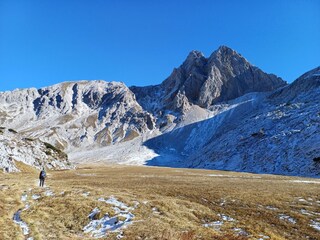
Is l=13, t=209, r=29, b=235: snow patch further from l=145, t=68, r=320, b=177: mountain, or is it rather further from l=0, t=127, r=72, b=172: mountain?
l=145, t=68, r=320, b=177: mountain

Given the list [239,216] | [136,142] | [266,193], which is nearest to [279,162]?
[266,193]

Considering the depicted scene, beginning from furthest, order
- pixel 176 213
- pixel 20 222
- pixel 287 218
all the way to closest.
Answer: pixel 176 213 → pixel 20 222 → pixel 287 218

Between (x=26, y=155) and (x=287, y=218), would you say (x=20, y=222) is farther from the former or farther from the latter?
(x=26, y=155)

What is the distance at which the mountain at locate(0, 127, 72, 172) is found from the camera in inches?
2235

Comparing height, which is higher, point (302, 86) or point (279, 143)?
point (302, 86)

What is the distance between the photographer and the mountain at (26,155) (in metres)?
56.8

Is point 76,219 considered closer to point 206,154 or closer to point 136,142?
point 206,154

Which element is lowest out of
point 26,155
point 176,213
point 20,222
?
point 20,222

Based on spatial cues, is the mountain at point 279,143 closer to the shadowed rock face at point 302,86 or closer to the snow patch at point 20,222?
the shadowed rock face at point 302,86

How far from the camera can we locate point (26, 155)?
6656 cm

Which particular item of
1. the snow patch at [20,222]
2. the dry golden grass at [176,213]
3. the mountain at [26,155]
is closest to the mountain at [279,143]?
the dry golden grass at [176,213]

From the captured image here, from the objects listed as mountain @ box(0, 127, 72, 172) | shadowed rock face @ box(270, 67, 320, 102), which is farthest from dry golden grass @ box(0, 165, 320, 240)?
shadowed rock face @ box(270, 67, 320, 102)

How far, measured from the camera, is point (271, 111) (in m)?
140

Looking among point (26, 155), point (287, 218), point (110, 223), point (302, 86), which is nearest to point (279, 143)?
point (302, 86)
